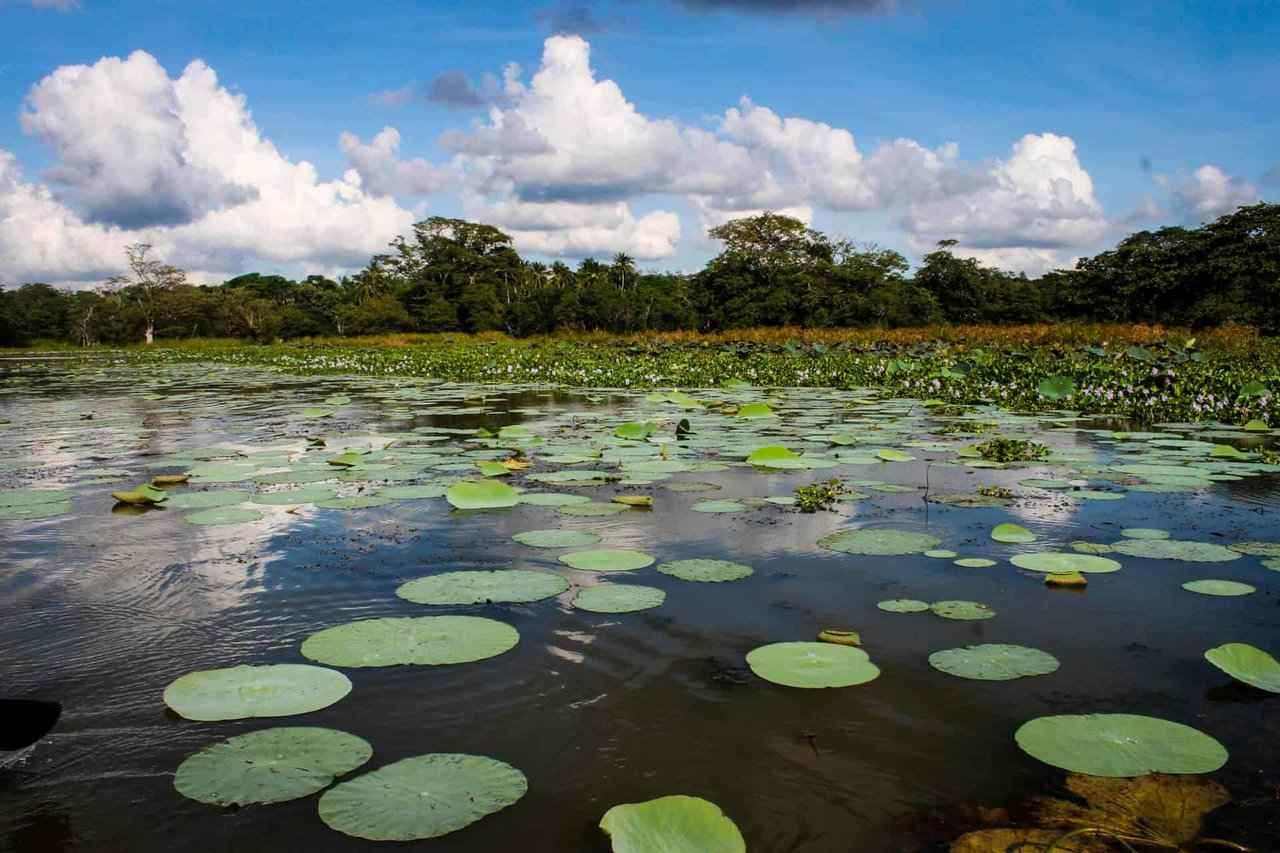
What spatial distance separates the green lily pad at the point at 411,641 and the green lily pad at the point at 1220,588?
84.9 inches

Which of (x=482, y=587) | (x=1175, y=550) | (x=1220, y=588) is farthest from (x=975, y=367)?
(x=482, y=587)

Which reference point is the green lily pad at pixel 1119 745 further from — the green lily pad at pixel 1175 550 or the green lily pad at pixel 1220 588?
the green lily pad at pixel 1175 550

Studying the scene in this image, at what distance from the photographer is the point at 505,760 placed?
64.8 inches

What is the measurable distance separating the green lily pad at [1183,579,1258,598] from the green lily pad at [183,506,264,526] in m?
3.65

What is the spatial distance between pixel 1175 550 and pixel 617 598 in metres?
2.14

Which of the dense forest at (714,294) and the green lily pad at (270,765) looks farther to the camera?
the dense forest at (714,294)

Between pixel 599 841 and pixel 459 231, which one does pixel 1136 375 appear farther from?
pixel 459 231

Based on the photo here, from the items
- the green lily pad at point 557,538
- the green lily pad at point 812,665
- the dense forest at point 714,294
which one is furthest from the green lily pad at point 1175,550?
the dense forest at point 714,294

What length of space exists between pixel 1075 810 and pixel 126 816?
5.54 ft

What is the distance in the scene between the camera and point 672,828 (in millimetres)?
1331

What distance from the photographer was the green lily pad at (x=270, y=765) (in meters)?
1.50

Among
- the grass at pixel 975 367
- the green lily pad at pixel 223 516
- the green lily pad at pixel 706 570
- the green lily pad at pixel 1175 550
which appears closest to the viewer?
the green lily pad at pixel 706 570

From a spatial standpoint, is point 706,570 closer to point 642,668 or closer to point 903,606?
point 903,606

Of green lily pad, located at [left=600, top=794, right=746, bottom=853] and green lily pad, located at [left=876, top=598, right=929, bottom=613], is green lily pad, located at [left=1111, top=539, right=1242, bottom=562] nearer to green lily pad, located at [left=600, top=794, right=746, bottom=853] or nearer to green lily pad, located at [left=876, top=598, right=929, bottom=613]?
green lily pad, located at [left=876, top=598, right=929, bottom=613]
